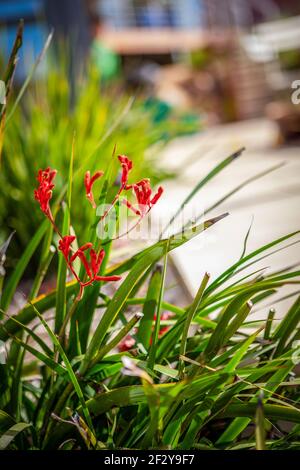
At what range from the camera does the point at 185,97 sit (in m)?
10.1

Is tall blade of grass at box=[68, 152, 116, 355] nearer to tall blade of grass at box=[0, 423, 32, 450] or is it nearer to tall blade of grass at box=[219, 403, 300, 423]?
tall blade of grass at box=[0, 423, 32, 450]

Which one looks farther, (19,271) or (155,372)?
(19,271)

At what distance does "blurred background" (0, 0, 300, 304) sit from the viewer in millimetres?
2236

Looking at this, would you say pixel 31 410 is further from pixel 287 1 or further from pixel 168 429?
pixel 287 1

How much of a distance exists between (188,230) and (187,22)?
16.1 m

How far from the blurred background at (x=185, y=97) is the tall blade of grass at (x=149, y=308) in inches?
25.5

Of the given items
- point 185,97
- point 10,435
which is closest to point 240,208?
point 10,435

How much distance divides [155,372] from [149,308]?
11 cm

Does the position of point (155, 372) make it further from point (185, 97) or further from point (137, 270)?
point (185, 97)

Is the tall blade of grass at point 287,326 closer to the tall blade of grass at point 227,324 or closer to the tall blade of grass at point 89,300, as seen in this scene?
the tall blade of grass at point 227,324

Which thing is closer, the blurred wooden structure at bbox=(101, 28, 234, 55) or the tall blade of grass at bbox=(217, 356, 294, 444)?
the tall blade of grass at bbox=(217, 356, 294, 444)

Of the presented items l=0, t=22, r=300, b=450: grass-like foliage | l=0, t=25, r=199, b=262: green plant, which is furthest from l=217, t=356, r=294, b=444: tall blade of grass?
l=0, t=25, r=199, b=262: green plant

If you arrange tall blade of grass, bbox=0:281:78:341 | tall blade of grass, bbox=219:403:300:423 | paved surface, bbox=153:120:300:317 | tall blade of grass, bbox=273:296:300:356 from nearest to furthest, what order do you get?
1. tall blade of grass, bbox=219:403:300:423
2. tall blade of grass, bbox=273:296:300:356
3. tall blade of grass, bbox=0:281:78:341
4. paved surface, bbox=153:120:300:317

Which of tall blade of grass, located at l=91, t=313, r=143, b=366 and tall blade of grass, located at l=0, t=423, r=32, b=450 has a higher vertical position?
tall blade of grass, located at l=91, t=313, r=143, b=366
